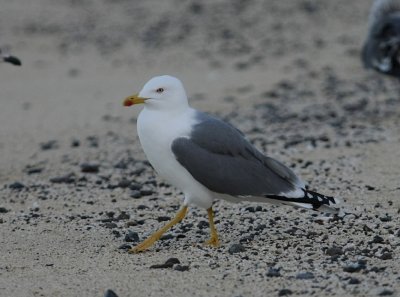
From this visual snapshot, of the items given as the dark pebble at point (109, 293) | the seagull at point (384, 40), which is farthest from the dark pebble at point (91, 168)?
the seagull at point (384, 40)

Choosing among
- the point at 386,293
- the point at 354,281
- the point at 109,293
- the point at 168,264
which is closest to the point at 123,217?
the point at 168,264

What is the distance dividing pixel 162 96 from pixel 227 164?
0.52 m

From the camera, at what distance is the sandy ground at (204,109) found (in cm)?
509

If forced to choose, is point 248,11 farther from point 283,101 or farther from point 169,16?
point 283,101

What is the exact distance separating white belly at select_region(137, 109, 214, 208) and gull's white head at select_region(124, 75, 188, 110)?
5 cm

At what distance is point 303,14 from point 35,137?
729cm

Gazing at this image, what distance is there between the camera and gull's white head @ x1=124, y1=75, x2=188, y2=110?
5516 mm

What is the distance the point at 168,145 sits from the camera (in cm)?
541

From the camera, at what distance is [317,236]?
5.73 metres

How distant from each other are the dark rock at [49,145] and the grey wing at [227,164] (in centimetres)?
378

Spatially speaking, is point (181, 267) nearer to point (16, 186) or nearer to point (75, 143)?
point (16, 186)

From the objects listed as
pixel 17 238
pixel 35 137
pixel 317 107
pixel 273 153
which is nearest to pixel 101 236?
pixel 17 238

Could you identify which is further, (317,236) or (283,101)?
(283,101)

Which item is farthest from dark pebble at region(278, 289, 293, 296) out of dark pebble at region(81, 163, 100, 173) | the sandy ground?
dark pebble at region(81, 163, 100, 173)
